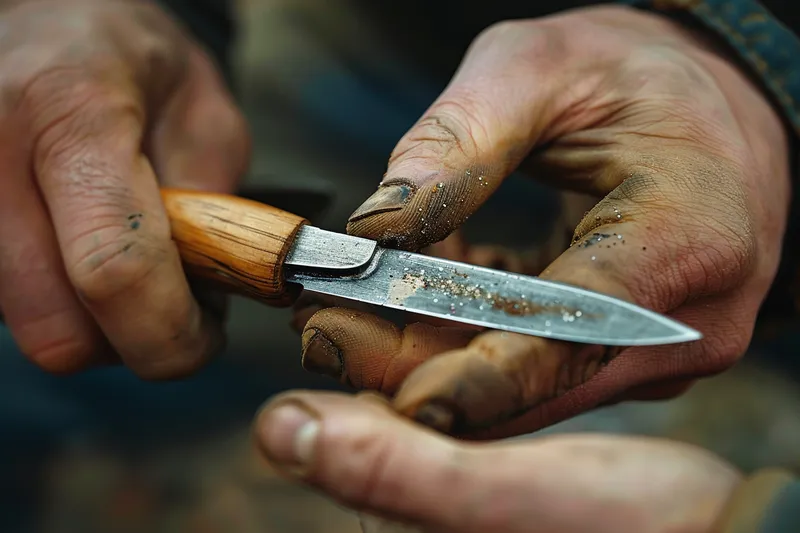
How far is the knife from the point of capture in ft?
2.32

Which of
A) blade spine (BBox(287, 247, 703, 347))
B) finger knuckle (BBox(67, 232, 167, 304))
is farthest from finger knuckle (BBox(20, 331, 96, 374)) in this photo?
blade spine (BBox(287, 247, 703, 347))

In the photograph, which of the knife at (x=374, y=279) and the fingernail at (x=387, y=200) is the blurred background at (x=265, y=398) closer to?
the knife at (x=374, y=279)

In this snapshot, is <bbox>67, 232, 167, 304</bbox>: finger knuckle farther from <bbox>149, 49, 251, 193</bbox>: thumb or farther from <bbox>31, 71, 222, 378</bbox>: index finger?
<bbox>149, 49, 251, 193</bbox>: thumb

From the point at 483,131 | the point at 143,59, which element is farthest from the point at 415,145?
the point at 143,59

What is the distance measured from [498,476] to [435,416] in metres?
0.09

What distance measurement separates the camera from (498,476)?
1.87 feet

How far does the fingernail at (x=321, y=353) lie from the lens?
85 centimetres

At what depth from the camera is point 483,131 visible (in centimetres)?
94

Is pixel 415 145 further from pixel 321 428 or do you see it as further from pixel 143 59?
pixel 143 59

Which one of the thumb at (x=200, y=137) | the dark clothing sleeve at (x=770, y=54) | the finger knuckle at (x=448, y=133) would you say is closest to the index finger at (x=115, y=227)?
the thumb at (x=200, y=137)

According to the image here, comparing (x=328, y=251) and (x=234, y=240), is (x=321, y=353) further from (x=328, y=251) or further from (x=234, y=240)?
(x=234, y=240)

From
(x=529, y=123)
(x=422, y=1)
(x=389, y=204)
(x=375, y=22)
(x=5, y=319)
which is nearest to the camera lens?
(x=389, y=204)

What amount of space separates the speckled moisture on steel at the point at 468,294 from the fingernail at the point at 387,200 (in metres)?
0.04

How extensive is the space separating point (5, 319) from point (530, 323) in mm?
965
